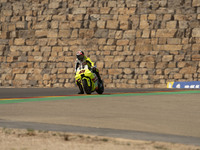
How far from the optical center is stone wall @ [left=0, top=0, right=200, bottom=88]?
89.1ft

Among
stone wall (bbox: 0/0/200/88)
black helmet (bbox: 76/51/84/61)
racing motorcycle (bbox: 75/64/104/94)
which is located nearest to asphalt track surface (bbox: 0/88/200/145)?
racing motorcycle (bbox: 75/64/104/94)

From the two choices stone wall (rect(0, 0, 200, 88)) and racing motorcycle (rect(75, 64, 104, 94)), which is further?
stone wall (rect(0, 0, 200, 88))

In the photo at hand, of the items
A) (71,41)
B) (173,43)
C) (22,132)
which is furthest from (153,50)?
(22,132)

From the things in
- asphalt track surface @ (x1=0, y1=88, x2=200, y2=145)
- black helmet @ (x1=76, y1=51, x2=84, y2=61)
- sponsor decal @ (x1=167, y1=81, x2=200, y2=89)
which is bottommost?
sponsor decal @ (x1=167, y1=81, x2=200, y2=89)

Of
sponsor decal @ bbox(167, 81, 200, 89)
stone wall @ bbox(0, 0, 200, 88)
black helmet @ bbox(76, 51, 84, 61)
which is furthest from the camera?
stone wall @ bbox(0, 0, 200, 88)

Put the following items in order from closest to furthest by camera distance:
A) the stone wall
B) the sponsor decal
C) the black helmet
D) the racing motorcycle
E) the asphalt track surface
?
the asphalt track surface, the racing motorcycle, the black helmet, the sponsor decal, the stone wall

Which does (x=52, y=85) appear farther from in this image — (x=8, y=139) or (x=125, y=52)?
(x=8, y=139)

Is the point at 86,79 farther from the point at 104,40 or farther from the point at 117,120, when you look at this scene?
the point at 104,40

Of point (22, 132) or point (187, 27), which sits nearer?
point (22, 132)

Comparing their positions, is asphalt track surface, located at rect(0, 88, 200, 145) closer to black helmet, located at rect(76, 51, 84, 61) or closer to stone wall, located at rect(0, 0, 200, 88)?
black helmet, located at rect(76, 51, 84, 61)

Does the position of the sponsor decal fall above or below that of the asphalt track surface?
below

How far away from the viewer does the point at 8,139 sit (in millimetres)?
7156

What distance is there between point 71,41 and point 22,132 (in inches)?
832

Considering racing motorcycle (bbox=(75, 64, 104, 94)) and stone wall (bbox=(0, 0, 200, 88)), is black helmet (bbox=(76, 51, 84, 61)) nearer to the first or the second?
racing motorcycle (bbox=(75, 64, 104, 94))
